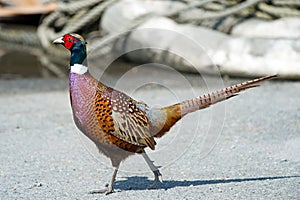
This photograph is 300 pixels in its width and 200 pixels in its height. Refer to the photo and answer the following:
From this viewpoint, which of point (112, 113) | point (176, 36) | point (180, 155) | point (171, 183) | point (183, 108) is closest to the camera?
point (112, 113)

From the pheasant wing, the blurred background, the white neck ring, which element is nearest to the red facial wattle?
the white neck ring

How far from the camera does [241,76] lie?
8617 millimetres

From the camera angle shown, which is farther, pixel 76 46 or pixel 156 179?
pixel 156 179

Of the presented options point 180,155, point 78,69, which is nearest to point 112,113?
point 78,69

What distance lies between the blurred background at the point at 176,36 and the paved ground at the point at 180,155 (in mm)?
1183

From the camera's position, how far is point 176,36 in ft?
30.5

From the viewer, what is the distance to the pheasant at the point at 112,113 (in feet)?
13.2

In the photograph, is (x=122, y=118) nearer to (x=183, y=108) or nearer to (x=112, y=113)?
(x=112, y=113)

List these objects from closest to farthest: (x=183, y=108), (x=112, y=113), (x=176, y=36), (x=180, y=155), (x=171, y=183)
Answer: (x=112, y=113) < (x=183, y=108) < (x=171, y=183) < (x=180, y=155) < (x=176, y=36)

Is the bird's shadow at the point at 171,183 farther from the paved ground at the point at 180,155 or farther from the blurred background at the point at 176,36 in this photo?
the blurred background at the point at 176,36

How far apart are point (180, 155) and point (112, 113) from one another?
48.2 inches

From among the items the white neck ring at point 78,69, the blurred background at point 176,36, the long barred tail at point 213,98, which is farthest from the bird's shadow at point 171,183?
the blurred background at point 176,36

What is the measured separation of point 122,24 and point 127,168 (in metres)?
5.50

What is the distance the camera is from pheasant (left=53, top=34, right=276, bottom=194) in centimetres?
402
